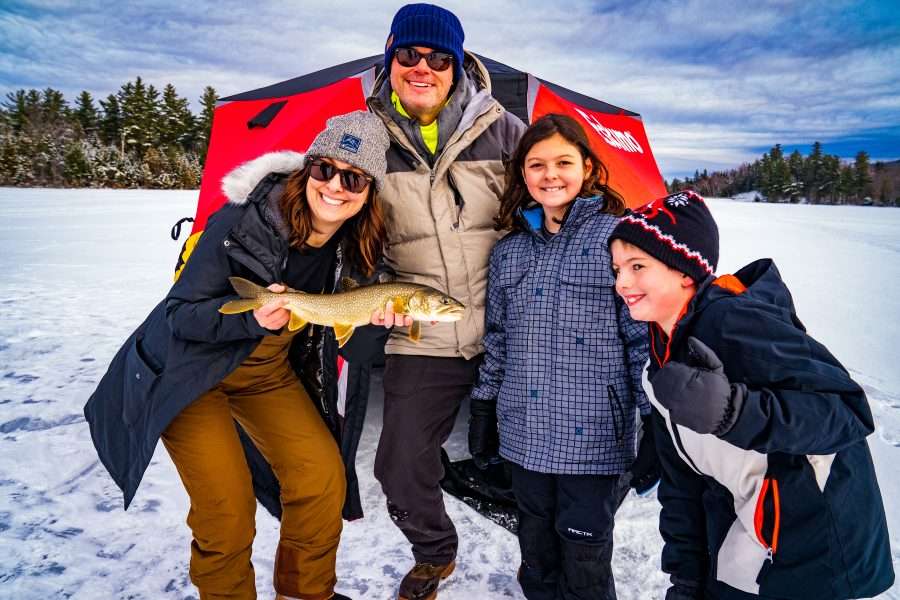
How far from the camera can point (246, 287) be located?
2.47 m

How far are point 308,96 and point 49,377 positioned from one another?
12.5 feet

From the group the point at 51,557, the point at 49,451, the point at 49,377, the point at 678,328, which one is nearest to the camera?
the point at 678,328

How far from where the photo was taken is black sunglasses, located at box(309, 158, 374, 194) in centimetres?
258

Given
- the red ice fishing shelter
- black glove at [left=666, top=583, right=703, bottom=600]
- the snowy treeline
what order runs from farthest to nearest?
1. the snowy treeline
2. the red ice fishing shelter
3. black glove at [left=666, top=583, right=703, bottom=600]

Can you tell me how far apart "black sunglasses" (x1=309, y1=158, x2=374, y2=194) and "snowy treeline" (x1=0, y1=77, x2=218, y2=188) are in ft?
150

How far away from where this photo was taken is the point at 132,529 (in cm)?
317

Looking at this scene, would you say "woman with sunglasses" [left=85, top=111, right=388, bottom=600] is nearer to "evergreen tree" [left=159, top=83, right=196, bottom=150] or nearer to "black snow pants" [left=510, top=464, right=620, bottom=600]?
"black snow pants" [left=510, top=464, right=620, bottom=600]

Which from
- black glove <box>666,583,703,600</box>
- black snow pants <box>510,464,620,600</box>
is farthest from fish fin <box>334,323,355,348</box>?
black glove <box>666,583,703,600</box>

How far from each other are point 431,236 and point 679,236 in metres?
1.41

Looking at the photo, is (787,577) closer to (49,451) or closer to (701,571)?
(701,571)

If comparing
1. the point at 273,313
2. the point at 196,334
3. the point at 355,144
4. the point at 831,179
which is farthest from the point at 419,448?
the point at 831,179

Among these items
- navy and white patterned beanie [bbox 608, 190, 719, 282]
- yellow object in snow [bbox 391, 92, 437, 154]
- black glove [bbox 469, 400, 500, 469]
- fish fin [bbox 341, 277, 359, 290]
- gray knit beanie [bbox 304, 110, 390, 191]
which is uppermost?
yellow object in snow [bbox 391, 92, 437, 154]

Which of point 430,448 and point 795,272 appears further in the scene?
point 795,272

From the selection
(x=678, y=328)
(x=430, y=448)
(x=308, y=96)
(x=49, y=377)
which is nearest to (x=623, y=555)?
(x=430, y=448)
